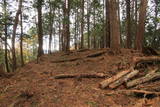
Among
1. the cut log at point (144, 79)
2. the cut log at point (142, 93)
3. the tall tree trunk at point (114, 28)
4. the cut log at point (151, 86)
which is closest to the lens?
the cut log at point (142, 93)

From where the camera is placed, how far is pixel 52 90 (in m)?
6.39

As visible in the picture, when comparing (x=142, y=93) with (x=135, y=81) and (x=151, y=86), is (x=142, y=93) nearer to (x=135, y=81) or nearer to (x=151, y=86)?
(x=151, y=86)

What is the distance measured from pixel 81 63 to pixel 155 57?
378cm

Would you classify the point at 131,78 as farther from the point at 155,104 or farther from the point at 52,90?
the point at 52,90

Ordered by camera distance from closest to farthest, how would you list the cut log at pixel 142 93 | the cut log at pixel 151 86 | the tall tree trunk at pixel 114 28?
1. the cut log at pixel 142 93
2. the cut log at pixel 151 86
3. the tall tree trunk at pixel 114 28

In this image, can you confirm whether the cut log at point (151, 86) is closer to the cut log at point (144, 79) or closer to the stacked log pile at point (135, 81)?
the stacked log pile at point (135, 81)

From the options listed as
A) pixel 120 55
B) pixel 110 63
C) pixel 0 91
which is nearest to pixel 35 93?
pixel 0 91

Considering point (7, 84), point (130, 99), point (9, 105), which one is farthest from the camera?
point (7, 84)

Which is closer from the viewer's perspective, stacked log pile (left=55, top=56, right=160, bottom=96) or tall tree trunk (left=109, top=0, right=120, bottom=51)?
stacked log pile (left=55, top=56, right=160, bottom=96)

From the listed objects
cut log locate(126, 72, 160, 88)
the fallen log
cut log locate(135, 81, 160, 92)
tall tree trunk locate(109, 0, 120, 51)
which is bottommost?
the fallen log

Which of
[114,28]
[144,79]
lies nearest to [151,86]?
[144,79]

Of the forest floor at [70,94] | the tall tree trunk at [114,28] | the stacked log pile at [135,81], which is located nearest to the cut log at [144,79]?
the stacked log pile at [135,81]

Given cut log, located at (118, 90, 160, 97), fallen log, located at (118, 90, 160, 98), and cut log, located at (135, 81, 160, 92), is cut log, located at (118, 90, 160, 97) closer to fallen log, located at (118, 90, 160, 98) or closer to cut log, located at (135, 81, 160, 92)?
fallen log, located at (118, 90, 160, 98)

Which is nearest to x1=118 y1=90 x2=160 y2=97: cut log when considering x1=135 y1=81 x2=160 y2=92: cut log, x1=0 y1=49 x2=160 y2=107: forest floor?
x1=0 y1=49 x2=160 y2=107: forest floor
